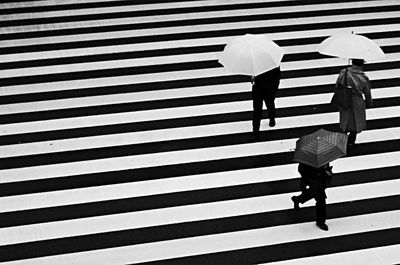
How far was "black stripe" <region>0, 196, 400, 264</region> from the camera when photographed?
657cm

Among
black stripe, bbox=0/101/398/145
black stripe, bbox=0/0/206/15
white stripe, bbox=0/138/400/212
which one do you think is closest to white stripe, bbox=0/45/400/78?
black stripe, bbox=0/101/398/145

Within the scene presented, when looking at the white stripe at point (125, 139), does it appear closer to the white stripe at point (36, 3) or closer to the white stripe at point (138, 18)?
the white stripe at point (138, 18)

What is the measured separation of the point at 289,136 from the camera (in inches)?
331

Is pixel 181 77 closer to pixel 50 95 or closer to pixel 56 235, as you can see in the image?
pixel 50 95

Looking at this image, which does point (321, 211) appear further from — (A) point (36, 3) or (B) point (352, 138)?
(A) point (36, 3)

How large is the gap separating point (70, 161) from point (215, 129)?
1.99m

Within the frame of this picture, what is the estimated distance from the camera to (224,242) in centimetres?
664

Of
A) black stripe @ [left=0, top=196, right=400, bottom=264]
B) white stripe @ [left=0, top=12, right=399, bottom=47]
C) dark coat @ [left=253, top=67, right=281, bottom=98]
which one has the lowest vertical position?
black stripe @ [left=0, top=196, right=400, bottom=264]

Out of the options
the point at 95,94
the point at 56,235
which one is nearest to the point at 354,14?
the point at 95,94

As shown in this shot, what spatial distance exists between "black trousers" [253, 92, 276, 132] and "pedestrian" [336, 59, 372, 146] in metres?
0.91

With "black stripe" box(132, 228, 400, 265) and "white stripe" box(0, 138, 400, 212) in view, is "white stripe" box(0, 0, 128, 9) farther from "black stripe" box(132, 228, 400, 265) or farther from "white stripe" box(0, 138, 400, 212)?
"black stripe" box(132, 228, 400, 265)

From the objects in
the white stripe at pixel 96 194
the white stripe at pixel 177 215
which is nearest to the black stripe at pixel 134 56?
the white stripe at pixel 96 194

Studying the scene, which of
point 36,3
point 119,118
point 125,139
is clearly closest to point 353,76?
point 125,139

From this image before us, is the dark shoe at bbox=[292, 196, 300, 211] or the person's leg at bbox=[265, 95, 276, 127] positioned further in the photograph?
the person's leg at bbox=[265, 95, 276, 127]
